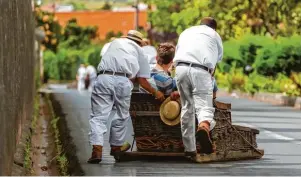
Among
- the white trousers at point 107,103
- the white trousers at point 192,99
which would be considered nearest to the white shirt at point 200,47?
the white trousers at point 192,99

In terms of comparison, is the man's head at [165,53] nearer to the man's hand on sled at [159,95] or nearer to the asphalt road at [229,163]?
the man's hand on sled at [159,95]

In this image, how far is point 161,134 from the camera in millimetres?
13758

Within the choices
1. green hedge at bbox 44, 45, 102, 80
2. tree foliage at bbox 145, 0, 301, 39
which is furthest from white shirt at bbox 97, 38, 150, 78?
green hedge at bbox 44, 45, 102, 80

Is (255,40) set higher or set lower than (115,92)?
lower

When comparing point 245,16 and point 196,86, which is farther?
point 245,16

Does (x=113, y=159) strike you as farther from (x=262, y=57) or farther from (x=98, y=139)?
(x=262, y=57)

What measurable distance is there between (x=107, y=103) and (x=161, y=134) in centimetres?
86

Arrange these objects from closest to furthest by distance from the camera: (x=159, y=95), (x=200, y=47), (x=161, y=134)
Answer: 1. (x=200, y=47)
2. (x=159, y=95)
3. (x=161, y=134)

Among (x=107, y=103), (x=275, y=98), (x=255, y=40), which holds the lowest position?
(x=275, y=98)

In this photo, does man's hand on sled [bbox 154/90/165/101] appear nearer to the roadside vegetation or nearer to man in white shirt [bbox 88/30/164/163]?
man in white shirt [bbox 88/30/164/163]

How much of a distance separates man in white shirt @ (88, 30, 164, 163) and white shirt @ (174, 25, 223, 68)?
51 centimetres

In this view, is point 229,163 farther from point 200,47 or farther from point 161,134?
point 200,47

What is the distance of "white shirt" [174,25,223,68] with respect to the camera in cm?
1339

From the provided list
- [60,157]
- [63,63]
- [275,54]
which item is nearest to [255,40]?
[275,54]
